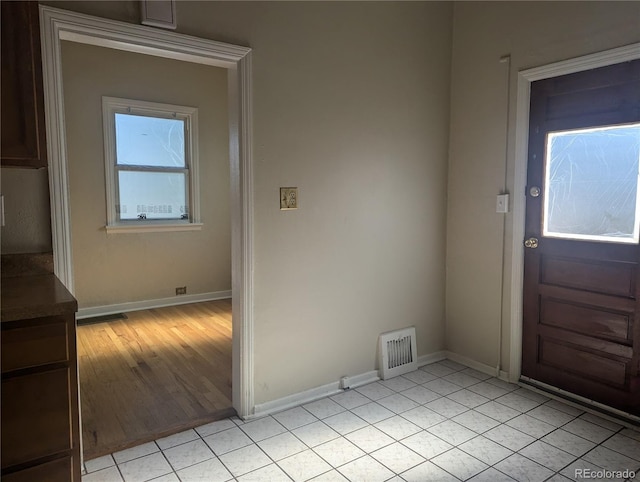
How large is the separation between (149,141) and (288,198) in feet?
9.64

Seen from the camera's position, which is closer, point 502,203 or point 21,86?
point 21,86

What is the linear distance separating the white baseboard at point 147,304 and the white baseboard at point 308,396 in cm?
284

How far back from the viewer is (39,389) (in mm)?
1415

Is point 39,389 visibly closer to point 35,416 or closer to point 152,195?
point 35,416

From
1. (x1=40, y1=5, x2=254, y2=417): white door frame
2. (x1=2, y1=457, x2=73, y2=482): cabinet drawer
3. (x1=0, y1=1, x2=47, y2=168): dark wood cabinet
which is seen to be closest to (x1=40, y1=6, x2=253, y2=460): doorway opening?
(x1=40, y1=5, x2=254, y2=417): white door frame

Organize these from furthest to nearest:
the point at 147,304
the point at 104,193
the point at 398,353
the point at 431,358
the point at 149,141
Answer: the point at 147,304, the point at 149,141, the point at 104,193, the point at 431,358, the point at 398,353

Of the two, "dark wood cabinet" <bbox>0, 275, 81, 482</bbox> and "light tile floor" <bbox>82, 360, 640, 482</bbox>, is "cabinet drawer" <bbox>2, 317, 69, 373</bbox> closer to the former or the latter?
"dark wood cabinet" <bbox>0, 275, 81, 482</bbox>

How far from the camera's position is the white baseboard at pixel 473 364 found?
128 inches

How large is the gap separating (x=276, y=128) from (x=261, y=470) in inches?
72.2

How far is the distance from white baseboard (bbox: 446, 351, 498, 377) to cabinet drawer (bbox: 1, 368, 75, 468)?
2.77 m

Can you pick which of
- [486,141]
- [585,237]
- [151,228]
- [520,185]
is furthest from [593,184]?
[151,228]

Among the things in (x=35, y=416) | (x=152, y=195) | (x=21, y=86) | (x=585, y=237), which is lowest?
(x=35, y=416)

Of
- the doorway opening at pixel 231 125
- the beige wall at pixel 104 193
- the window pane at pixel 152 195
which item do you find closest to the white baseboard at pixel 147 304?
the beige wall at pixel 104 193

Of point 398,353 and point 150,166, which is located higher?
point 150,166
